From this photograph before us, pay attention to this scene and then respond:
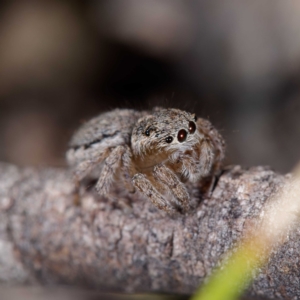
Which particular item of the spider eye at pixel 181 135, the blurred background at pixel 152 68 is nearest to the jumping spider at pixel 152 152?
the spider eye at pixel 181 135

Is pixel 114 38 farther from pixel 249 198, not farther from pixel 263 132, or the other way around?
pixel 249 198

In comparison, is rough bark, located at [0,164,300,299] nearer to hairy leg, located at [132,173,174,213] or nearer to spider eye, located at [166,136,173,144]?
hairy leg, located at [132,173,174,213]

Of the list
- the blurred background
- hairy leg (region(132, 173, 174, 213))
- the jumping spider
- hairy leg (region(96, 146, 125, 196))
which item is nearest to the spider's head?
the jumping spider

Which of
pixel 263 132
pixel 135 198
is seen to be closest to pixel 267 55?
pixel 263 132

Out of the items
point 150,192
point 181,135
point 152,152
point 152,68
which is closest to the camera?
point 150,192

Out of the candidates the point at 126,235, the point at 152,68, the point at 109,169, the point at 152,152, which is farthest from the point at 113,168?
the point at 152,68

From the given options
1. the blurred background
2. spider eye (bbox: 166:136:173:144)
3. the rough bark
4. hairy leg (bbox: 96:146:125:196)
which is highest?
the blurred background

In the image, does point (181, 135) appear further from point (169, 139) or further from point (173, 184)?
point (173, 184)
